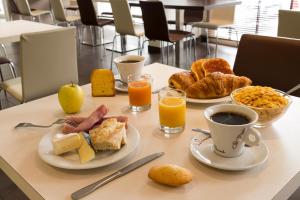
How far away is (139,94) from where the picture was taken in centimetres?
106

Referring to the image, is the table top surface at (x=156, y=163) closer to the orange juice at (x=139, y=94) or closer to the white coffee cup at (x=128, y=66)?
the orange juice at (x=139, y=94)

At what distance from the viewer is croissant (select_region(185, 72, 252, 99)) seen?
41.9 inches

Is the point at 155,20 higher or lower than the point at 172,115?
higher

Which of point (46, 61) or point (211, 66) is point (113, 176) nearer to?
point (211, 66)

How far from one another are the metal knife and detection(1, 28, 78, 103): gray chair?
49.8 inches

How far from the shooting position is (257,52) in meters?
1.56

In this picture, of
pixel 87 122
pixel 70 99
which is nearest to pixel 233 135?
pixel 87 122

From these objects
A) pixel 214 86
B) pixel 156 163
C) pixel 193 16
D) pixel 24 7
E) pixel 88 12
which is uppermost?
pixel 24 7

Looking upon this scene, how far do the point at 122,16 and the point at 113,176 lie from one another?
3303 millimetres

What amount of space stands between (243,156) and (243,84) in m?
0.39

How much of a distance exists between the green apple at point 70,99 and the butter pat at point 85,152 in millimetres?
270

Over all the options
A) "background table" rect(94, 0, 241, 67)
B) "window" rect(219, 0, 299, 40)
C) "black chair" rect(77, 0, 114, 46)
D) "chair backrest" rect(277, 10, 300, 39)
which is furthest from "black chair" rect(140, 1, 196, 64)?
"window" rect(219, 0, 299, 40)

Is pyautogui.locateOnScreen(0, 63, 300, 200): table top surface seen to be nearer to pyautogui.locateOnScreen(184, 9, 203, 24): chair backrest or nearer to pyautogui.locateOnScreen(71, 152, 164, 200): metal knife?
pyautogui.locateOnScreen(71, 152, 164, 200): metal knife

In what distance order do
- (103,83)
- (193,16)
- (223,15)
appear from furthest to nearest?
1. (193,16)
2. (223,15)
3. (103,83)
